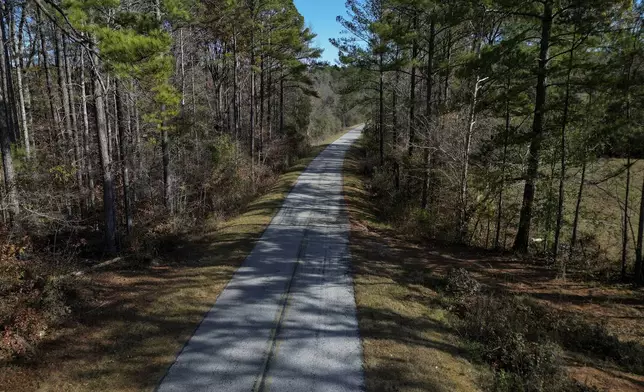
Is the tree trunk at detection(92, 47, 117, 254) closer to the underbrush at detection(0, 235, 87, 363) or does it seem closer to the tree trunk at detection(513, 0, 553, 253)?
the underbrush at detection(0, 235, 87, 363)

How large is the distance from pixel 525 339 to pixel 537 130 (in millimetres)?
7381

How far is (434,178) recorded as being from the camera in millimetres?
17875

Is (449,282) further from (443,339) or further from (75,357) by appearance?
(75,357)

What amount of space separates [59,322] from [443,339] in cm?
679

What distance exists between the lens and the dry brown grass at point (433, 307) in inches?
233

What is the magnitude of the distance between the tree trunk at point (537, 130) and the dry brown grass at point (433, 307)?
1.25m

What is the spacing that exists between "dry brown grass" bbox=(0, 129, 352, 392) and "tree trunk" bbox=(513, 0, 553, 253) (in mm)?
9102

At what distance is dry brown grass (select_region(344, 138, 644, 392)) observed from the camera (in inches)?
233

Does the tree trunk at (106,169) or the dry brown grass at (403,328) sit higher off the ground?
the tree trunk at (106,169)

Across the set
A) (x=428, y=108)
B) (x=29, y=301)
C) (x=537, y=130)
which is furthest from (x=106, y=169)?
(x=537, y=130)

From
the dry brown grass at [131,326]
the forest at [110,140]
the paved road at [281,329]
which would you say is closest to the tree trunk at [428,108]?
the paved road at [281,329]

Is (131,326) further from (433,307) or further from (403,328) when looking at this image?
(433,307)

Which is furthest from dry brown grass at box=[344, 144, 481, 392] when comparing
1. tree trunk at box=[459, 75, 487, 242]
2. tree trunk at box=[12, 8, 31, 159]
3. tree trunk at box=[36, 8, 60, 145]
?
tree trunk at box=[36, 8, 60, 145]

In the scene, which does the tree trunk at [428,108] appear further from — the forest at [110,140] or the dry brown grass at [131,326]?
the forest at [110,140]
